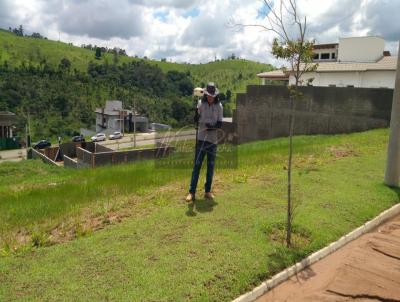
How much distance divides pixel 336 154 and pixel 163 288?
900cm

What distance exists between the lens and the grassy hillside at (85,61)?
117 metres

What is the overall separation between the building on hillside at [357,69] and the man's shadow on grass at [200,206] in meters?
14.9

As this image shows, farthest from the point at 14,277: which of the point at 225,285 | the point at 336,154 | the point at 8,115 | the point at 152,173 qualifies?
the point at 8,115

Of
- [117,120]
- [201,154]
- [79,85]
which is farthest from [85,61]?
[201,154]

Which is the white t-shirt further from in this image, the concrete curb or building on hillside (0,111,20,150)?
building on hillside (0,111,20,150)

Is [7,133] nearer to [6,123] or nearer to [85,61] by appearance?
[6,123]

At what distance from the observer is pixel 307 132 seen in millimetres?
22031

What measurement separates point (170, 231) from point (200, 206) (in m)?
1.19

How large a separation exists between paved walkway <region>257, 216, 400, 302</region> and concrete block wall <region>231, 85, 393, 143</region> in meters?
14.3

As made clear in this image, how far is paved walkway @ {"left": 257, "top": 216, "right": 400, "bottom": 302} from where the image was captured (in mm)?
3932

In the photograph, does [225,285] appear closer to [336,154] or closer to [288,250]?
[288,250]

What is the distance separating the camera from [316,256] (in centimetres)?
476

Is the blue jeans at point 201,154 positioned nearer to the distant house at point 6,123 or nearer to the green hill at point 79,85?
the green hill at point 79,85

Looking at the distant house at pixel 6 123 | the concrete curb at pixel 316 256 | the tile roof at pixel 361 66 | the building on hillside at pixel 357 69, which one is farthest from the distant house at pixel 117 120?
the concrete curb at pixel 316 256
